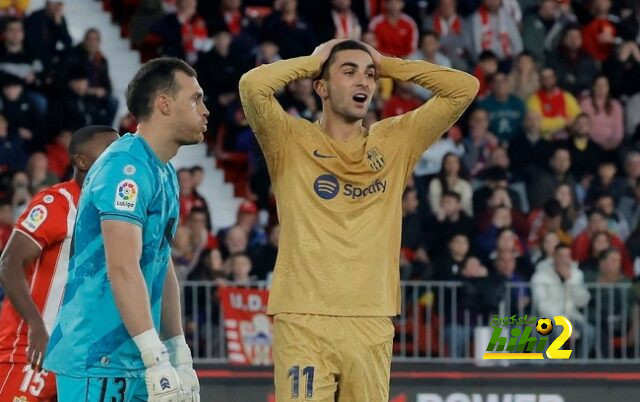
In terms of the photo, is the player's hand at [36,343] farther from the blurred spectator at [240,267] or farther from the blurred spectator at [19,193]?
the blurred spectator at [19,193]

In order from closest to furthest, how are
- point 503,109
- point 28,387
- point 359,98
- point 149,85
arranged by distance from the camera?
point 149,85, point 359,98, point 28,387, point 503,109

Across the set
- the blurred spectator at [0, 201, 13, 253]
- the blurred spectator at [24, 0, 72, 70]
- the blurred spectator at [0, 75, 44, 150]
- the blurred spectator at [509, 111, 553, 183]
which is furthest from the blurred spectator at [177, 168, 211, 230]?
the blurred spectator at [509, 111, 553, 183]

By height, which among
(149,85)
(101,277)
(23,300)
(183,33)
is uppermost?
(183,33)

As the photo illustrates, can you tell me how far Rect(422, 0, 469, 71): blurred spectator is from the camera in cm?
1733

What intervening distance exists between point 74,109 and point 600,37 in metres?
6.03

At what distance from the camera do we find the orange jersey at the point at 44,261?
26.4ft

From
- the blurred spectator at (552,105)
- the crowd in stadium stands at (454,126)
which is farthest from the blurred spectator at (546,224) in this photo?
the blurred spectator at (552,105)

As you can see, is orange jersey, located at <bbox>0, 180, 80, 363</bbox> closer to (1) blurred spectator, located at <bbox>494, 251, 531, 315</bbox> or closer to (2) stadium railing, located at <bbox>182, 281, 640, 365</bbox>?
(2) stadium railing, located at <bbox>182, 281, 640, 365</bbox>

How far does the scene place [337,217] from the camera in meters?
7.42

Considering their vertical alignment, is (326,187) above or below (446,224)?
below

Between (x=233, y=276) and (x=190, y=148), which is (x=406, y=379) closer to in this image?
(x=233, y=276)

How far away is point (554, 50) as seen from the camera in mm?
17562

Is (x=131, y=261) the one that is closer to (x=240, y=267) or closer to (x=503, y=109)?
(x=240, y=267)

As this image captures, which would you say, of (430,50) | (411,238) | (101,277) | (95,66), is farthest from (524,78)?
(101,277)
